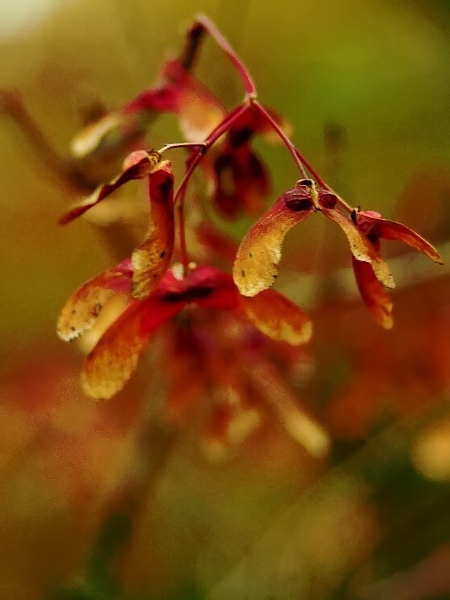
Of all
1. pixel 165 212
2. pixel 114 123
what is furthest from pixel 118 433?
pixel 165 212

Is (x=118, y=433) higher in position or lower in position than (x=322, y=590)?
higher

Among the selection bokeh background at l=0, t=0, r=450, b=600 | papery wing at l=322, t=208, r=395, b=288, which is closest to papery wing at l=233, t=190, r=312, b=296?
papery wing at l=322, t=208, r=395, b=288

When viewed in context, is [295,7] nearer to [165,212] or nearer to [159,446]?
[159,446]

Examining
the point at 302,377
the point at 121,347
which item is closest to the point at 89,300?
the point at 121,347

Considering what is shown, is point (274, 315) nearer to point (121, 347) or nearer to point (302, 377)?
point (121, 347)

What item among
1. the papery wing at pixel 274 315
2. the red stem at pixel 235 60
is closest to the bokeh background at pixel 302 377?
the red stem at pixel 235 60

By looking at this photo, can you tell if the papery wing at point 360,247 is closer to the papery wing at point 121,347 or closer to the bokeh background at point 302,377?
the papery wing at point 121,347

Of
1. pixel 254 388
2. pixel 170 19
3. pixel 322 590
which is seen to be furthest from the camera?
pixel 170 19

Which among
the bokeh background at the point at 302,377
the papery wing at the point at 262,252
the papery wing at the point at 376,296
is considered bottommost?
the bokeh background at the point at 302,377

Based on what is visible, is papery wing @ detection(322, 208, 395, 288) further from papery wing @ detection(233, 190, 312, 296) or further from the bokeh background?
the bokeh background
